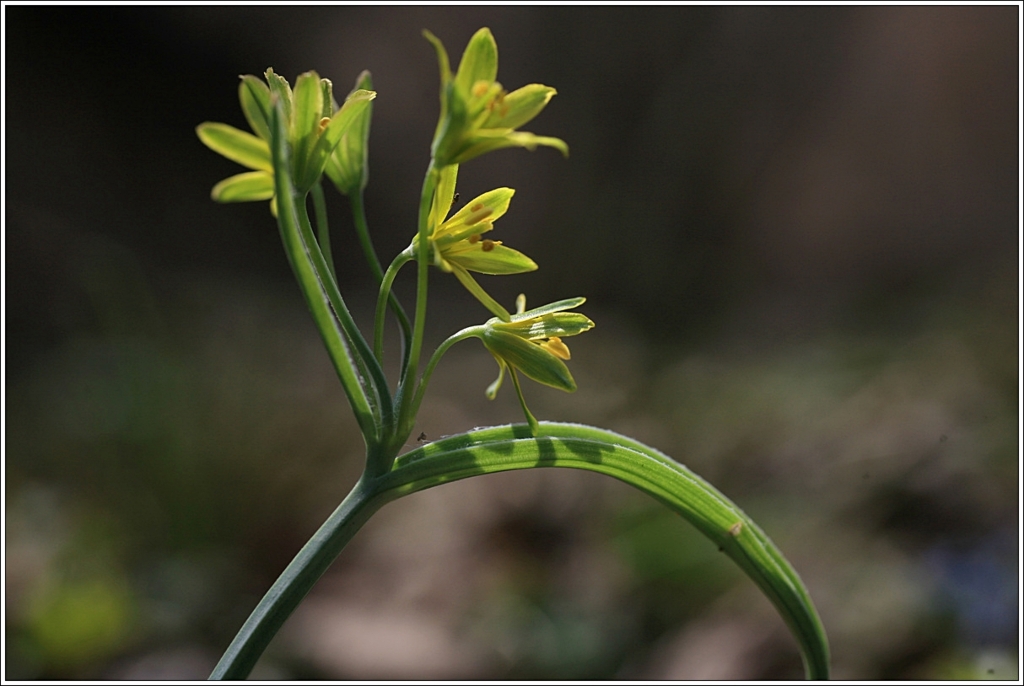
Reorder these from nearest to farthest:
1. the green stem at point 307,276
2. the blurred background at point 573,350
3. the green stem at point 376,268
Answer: the green stem at point 307,276 → the green stem at point 376,268 → the blurred background at point 573,350

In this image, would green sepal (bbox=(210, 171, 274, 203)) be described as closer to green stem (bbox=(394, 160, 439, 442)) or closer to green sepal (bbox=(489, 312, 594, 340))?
green stem (bbox=(394, 160, 439, 442))

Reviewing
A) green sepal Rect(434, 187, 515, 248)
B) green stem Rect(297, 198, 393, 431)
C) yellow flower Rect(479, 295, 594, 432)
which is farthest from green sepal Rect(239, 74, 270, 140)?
yellow flower Rect(479, 295, 594, 432)

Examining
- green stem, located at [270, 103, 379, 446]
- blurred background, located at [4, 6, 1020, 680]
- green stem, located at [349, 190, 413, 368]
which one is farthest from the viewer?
blurred background, located at [4, 6, 1020, 680]

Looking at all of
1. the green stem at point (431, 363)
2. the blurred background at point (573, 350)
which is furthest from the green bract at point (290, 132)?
the blurred background at point (573, 350)

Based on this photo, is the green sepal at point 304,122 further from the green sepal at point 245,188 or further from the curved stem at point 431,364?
the curved stem at point 431,364

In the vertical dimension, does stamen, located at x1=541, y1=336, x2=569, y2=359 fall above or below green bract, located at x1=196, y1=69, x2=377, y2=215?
below

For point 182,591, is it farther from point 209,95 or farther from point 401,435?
point 209,95

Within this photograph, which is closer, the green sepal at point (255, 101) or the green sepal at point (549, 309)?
the green sepal at point (255, 101)
